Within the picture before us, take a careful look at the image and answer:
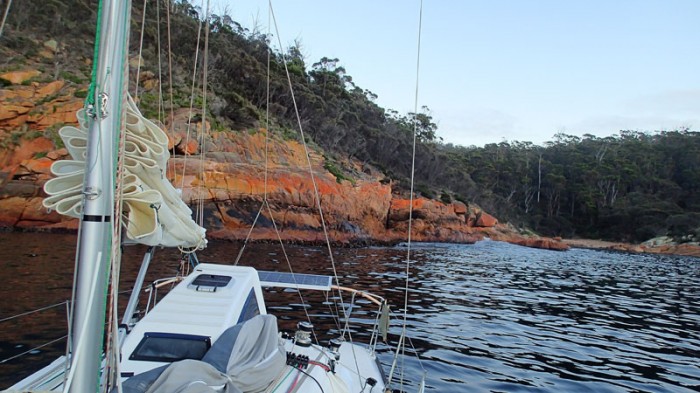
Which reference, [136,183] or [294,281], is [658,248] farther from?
[136,183]

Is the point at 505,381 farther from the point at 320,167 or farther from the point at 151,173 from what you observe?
the point at 320,167

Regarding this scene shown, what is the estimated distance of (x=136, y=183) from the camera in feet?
11.3

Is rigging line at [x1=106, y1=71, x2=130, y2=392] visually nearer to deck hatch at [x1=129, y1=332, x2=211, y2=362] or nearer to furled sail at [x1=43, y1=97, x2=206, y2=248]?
furled sail at [x1=43, y1=97, x2=206, y2=248]

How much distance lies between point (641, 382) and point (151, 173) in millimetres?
8073

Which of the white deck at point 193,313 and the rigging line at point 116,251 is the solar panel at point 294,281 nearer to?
the white deck at point 193,313

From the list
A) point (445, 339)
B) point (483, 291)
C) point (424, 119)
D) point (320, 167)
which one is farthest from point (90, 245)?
point (424, 119)

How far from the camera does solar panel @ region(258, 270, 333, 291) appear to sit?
6.55 metres

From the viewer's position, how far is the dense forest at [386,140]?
3259cm

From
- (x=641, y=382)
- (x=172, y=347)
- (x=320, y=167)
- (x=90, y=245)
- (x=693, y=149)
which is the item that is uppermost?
(x=693, y=149)

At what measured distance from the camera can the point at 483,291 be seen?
53.1 ft

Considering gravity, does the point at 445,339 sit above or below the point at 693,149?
below

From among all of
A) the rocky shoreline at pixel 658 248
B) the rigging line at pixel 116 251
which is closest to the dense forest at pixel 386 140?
the rocky shoreline at pixel 658 248

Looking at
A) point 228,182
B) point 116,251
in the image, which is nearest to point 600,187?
point 228,182

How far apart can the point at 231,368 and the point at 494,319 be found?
31.1 feet
